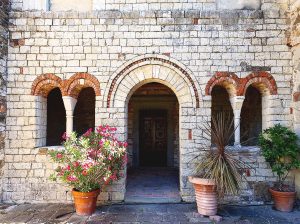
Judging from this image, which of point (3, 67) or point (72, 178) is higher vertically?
point (3, 67)

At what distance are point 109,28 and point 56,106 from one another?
3107 mm

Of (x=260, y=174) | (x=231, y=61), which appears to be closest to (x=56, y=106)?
(x=231, y=61)

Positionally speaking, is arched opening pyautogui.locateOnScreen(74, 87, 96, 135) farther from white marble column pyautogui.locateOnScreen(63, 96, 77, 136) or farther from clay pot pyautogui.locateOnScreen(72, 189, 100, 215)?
clay pot pyautogui.locateOnScreen(72, 189, 100, 215)

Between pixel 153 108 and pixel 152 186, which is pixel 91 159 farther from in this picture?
pixel 153 108

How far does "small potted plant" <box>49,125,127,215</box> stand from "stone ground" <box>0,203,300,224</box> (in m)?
0.33

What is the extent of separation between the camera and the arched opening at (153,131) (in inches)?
307

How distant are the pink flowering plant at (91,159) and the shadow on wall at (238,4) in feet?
11.5

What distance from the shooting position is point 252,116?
6820 millimetres

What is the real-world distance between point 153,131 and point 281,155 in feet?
15.2

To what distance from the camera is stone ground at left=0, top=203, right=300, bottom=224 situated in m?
3.97

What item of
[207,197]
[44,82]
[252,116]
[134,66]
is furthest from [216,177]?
[44,82]

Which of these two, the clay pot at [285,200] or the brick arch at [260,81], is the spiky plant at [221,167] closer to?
the clay pot at [285,200]

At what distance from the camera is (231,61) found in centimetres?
493

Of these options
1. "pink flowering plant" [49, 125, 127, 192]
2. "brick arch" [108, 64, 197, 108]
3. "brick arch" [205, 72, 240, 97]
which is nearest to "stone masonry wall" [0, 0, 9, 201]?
"pink flowering plant" [49, 125, 127, 192]
